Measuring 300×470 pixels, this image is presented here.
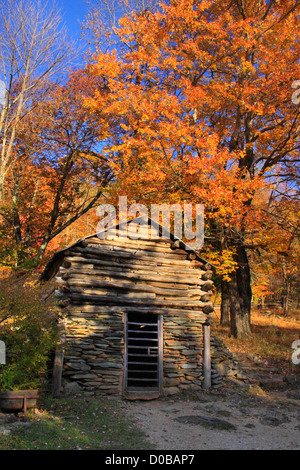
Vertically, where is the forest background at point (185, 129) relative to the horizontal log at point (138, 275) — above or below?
above

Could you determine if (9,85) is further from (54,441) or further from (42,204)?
(54,441)

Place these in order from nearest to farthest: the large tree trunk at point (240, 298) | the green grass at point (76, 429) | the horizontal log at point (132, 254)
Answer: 1. the green grass at point (76, 429)
2. the horizontal log at point (132, 254)
3. the large tree trunk at point (240, 298)

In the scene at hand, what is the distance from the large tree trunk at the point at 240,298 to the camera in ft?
51.4

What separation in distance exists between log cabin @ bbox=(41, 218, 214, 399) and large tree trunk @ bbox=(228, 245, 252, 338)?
4567 millimetres

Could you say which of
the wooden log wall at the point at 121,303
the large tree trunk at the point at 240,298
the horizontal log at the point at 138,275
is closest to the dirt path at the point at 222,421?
the wooden log wall at the point at 121,303

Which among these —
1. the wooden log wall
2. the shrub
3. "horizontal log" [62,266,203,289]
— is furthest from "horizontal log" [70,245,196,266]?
the shrub

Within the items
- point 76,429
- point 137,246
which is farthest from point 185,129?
point 76,429

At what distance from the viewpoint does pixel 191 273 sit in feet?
38.5

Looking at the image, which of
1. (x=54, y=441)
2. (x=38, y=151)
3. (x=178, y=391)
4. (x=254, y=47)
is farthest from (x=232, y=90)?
(x=54, y=441)

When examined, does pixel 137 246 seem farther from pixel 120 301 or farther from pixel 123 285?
pixel 120 301

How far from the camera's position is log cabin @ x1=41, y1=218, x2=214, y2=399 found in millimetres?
9859

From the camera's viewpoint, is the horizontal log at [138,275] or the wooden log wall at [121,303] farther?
the horizontal log at [138,275]

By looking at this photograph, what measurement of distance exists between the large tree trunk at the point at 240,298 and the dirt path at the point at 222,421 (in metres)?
4.61

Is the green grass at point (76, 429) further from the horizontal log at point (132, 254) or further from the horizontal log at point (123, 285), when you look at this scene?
the horizontal log at point (132, 254)
